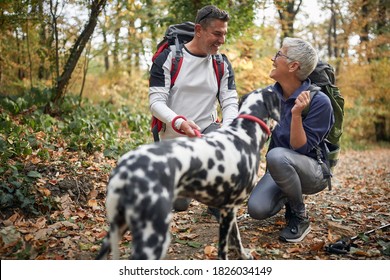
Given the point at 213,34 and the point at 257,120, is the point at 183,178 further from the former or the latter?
the point at 213,34

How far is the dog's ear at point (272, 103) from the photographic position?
317 centimetres

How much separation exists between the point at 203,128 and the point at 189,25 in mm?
1346

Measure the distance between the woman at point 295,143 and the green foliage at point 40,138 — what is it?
2.66 m

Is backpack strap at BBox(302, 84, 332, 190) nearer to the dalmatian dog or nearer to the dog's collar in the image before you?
the dalmatian dog

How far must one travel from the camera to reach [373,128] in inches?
830

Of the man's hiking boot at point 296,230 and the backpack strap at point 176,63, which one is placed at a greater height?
the backpack strap at point 176,63

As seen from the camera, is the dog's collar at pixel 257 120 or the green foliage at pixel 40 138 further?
the green foliage at pixel 40 138

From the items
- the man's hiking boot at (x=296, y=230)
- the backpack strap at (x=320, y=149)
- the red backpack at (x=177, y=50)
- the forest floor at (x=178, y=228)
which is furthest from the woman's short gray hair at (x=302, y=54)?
the forest floor at (x=178, y=228)

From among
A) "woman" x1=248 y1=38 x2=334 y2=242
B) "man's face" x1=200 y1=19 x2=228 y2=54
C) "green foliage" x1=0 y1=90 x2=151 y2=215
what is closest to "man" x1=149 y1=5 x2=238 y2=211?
"man's face" x1=200 y1=19 x2=228 y2=54

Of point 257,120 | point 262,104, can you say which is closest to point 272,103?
point 262,104

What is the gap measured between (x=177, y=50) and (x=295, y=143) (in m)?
1.68

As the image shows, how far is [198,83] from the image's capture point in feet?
14.2

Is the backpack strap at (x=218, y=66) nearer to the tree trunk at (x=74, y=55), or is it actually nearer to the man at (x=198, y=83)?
the man at (x=198, y=83)

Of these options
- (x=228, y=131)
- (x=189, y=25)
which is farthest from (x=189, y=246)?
(x=189, y=25)
